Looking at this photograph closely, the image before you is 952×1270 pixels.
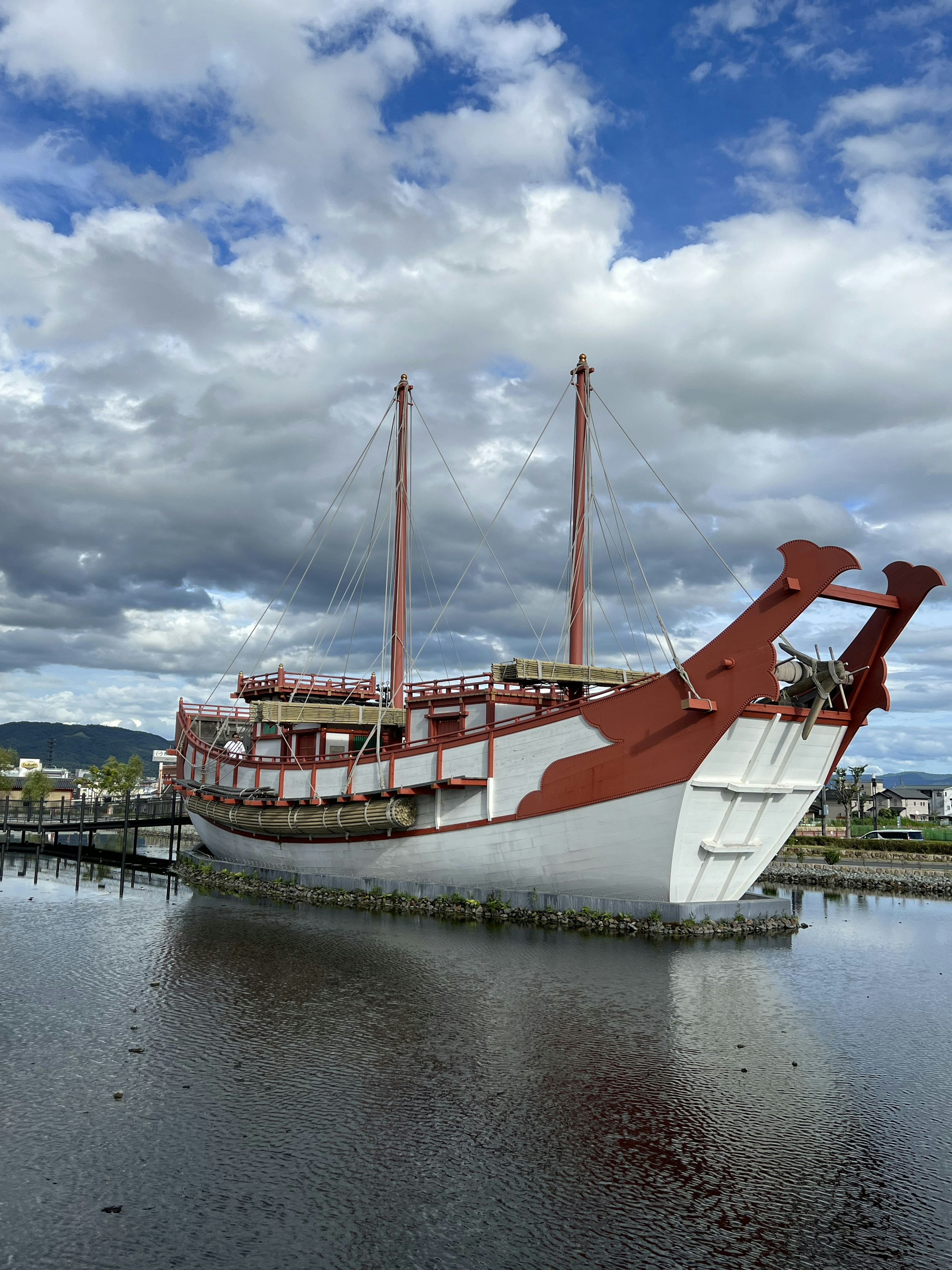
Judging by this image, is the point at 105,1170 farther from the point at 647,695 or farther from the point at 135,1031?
the point at 647,695

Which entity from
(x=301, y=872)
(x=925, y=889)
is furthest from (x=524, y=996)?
(x=925, y=889)

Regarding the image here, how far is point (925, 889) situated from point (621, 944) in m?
21.2

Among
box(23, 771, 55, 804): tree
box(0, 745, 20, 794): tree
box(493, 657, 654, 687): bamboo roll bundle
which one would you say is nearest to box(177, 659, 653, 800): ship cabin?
box(493, 657, 654, 687): bamboo roll bundle

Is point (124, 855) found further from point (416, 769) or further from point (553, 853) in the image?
point (553, 853)

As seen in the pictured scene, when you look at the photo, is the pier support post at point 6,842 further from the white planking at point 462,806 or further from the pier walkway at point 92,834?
the white planking at point 462,806

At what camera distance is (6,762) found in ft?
386

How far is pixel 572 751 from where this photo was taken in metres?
22.4

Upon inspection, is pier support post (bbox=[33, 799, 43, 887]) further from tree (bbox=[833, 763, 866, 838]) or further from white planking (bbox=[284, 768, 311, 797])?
tree (bbox=[833, 763, 866, 838])

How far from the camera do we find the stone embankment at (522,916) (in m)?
21.3

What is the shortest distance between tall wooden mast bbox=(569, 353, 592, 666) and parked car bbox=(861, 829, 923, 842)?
111ft

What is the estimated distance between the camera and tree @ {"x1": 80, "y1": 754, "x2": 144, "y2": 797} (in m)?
92.9

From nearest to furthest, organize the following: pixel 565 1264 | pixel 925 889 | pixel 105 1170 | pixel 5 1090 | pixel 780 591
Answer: pixel 565 1264 → pixel 105 1170 → pixel 5 1090 → pixel 780 591 → pixel 925 889

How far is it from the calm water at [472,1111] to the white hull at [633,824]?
2879mm

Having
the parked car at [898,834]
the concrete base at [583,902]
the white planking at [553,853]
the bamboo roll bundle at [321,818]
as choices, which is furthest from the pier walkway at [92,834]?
the parked car at [898,834]
